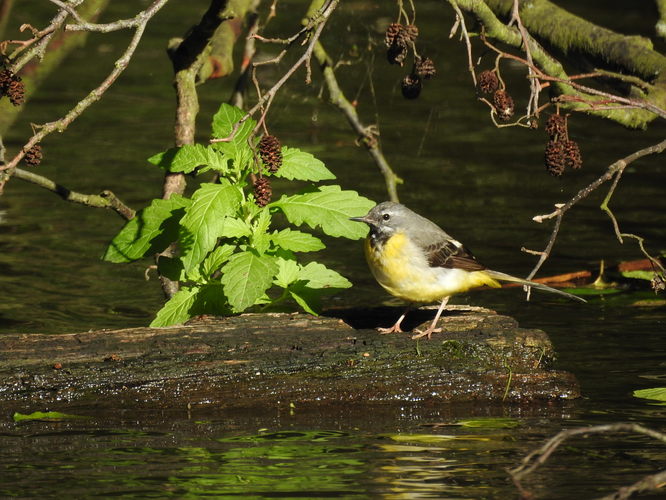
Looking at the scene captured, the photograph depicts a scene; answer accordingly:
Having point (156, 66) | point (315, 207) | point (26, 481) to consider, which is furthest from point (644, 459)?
point (156, 66)

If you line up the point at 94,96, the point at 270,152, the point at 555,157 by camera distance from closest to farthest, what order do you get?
1. the point at 94,96
2. the point at 555,157
3. the point at 270,152

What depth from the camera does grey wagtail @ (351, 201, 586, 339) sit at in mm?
A: 7812

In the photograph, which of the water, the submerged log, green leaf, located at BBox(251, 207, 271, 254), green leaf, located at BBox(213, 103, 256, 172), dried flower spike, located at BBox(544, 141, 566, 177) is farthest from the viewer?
green leaf, located at BBox(213, 103, 256, 172)

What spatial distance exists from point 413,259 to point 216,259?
1253 mm

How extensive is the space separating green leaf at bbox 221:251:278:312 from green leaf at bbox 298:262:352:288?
0.59 m

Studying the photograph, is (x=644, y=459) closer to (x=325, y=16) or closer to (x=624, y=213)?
(x=325, y=16)

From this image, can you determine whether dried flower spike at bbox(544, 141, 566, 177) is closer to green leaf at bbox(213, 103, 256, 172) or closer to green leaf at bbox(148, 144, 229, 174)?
green leaf at bbox(213, 103, 256, 172)

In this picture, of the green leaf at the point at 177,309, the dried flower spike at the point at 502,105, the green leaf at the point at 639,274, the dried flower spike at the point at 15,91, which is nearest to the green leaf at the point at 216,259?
the green leaf at the point at 177,309

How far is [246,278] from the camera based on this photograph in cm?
743

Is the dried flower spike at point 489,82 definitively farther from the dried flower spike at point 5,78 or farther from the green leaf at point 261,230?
the dried flower spike at point 5,78

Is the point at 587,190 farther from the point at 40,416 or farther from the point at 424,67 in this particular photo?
the point at 40,416

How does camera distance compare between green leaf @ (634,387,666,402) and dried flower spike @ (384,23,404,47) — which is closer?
dried flower spike @ (384,23,404,47)

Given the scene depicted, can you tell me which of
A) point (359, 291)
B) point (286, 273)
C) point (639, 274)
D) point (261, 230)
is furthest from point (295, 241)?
point (639, 274)

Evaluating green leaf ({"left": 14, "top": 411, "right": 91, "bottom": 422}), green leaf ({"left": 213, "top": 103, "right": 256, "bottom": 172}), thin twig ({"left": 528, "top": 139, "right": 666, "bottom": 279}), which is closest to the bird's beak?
green leaf ({"left": 213, "top": 103, "right": 256, "bottom": 172})
